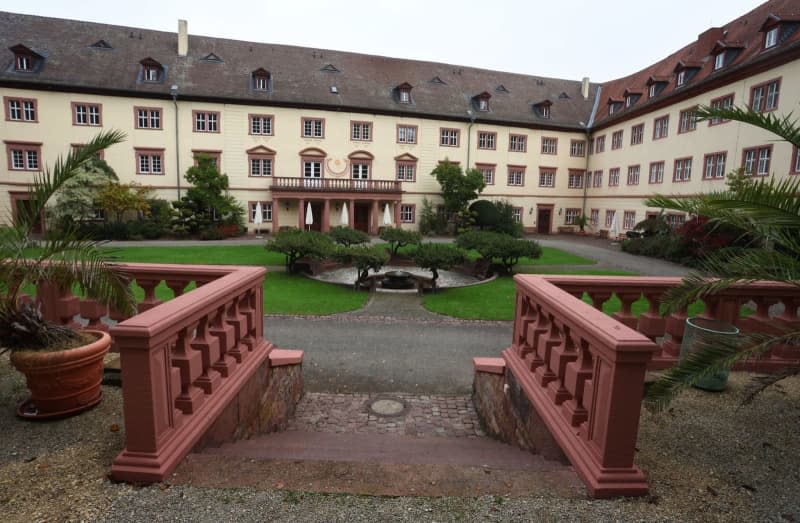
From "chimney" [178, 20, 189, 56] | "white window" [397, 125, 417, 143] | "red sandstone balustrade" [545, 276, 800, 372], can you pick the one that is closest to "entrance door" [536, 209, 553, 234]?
"white window" [397, 125, 417, 143]

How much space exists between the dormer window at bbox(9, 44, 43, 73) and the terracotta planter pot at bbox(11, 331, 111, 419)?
35.9 meters

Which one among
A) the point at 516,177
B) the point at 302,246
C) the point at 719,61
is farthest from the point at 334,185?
the point at 719,61

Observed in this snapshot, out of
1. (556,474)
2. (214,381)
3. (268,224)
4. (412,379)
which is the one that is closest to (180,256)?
(268,224)

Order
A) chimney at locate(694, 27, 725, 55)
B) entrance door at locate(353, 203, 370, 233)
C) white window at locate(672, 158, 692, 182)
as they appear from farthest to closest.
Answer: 1. entrance door at locate(353, 203, 370, 233)
2. chimney at locate(694, 27, 725, 55)
3. white window at locate(672, 158, 692, 182)

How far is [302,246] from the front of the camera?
15602 mm

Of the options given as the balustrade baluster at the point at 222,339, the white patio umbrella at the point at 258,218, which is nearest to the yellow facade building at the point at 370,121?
the white patio umbrella at the point at 258,218

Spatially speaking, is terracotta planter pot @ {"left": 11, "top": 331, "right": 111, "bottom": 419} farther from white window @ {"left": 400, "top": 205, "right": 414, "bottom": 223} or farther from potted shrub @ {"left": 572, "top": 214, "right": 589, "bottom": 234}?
potted shrub @ {"left": 572, "top": 214, "right": 589, "bottom": 234}

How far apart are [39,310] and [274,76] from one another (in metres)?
35.2

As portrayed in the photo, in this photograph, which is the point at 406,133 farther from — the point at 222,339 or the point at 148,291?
the point at 222,339

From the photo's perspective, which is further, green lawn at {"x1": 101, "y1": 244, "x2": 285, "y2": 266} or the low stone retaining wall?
green lawn at {"x1": 101, "y1": 244, "x2": 285, "y2": 266}

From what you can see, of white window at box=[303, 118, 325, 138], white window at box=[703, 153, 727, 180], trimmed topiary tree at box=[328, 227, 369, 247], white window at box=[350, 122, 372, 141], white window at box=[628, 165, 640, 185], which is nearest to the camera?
trimmed topiary tree at box=[328, 227, 369, 247]

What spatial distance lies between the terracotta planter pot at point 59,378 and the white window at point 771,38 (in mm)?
30517

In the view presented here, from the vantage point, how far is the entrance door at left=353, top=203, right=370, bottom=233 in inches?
1490

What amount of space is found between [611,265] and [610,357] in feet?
65.9
